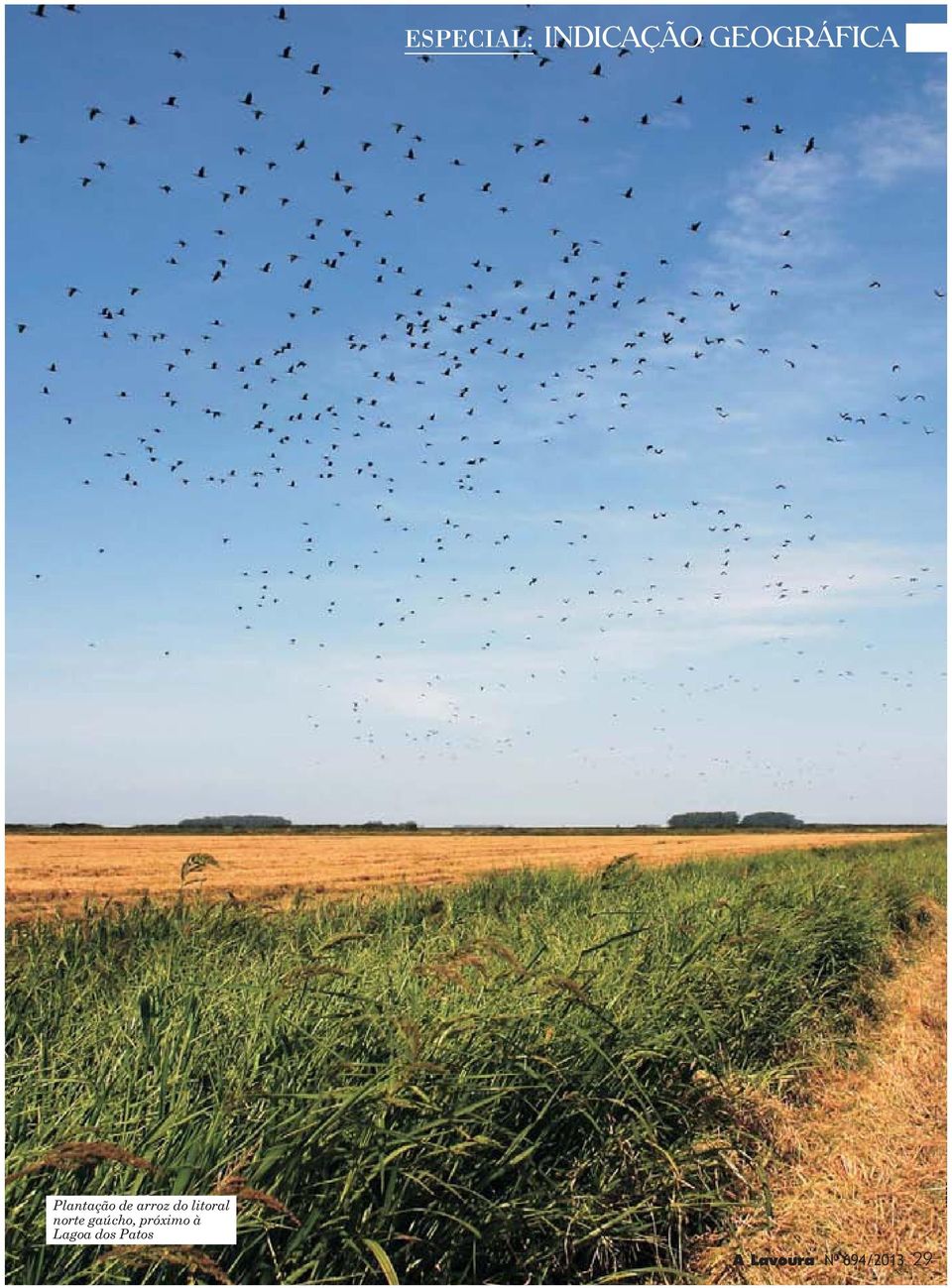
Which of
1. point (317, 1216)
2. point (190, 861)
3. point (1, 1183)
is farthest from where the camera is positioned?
point (190, 861)

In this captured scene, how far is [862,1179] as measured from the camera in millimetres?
4676

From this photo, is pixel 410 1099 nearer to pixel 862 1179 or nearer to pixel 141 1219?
pixel 141 1219

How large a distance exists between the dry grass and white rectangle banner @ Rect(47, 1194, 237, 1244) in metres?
2.12

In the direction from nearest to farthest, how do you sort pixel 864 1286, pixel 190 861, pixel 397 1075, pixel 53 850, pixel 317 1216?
pixel 317 1216 → pixel 397 1075 → pixel 864 1286 → pixel 190 861 → pixel 53 850

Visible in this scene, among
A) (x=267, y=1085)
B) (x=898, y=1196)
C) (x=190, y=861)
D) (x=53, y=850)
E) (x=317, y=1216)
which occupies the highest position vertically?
(x=190, y=861)

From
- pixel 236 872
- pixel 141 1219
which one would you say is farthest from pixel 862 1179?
pixel 236 872

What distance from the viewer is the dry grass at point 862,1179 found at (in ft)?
12.7

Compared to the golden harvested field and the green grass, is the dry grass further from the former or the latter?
the golden harvested field

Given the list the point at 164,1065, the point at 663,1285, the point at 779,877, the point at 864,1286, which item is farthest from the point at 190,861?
the point at 779,877

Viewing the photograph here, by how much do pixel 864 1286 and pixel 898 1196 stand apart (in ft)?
2.83

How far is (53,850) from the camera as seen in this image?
38.1 metres

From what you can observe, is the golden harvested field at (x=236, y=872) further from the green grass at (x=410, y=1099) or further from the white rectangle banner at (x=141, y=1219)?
the white rectangle banner at (x=141, y=1219)

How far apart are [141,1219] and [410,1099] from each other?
3.34ft

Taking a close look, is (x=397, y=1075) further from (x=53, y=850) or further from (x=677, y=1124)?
(x=53, y=850)
